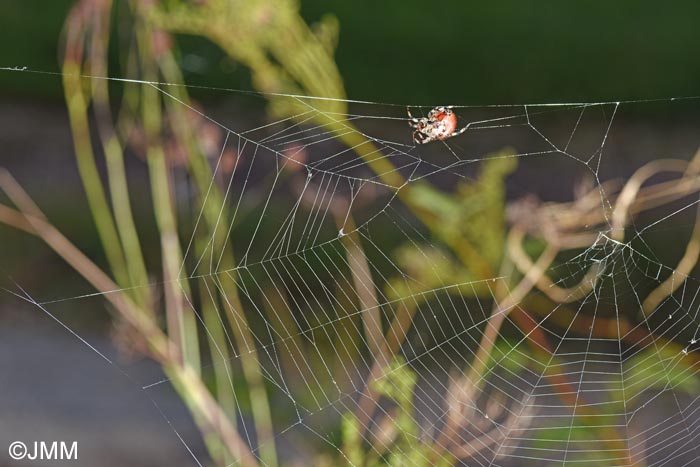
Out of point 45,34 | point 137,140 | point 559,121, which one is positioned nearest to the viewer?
point 137,140

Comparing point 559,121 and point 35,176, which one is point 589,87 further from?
point 35,176

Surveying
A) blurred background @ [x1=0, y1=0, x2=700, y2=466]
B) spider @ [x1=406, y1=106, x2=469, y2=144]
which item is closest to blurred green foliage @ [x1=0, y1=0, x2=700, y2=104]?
blurred background @ [x1=0, y1=0, x2=700, y2=466]

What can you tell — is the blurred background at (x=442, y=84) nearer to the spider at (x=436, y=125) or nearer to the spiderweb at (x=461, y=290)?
the spiderweb at (x=461, y=290)

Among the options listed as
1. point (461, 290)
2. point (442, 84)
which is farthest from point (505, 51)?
point (461, 290)

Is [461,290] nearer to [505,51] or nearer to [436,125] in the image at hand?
[436,125]

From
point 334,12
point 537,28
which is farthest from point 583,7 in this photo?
point 334,12

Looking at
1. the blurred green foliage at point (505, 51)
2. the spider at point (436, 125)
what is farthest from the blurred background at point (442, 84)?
the spider at point (436, 125)
